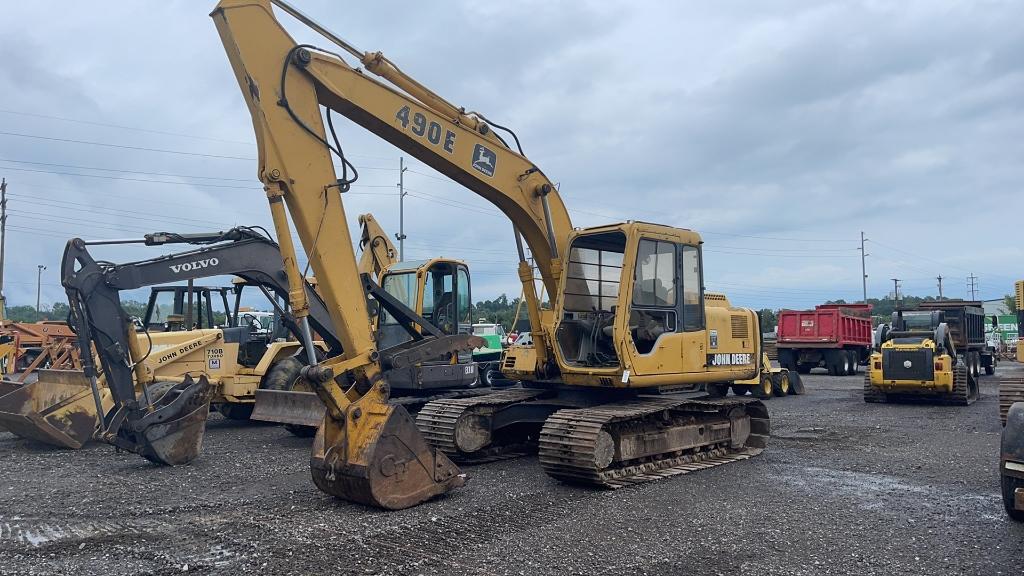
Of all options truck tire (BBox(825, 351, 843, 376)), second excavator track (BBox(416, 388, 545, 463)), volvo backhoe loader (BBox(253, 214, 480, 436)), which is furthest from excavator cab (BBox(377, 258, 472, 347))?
truck tire (BBox(825, 351, 843, 376))

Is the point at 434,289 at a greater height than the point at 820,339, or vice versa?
the point at 434,289

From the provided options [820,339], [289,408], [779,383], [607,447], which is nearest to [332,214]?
[607,447]

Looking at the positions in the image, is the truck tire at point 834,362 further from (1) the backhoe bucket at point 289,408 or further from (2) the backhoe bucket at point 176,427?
(2) the backhoe bucket at point 176,427

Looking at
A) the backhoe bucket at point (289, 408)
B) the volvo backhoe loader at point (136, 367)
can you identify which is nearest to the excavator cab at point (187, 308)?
the volvo backhoe loader at point (136, 367)

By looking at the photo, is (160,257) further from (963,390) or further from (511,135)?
(963,390)

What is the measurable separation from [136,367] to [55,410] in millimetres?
3102

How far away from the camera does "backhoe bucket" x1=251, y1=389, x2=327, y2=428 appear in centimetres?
1056

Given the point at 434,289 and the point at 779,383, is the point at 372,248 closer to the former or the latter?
the point at 434,289

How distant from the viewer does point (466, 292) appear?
13.1m

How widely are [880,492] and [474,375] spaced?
596 centimetres

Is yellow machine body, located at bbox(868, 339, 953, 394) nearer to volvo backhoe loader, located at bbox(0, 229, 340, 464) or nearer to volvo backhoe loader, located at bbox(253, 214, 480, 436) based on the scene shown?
volvo backhoe loader, located at bbox(253, 214, 480, 436)

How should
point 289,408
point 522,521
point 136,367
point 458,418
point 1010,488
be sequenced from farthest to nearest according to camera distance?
point 289,408 → point 136,367 → point 458,418 → point 522,521 → point 1010,488

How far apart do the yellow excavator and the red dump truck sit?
58.5 feet

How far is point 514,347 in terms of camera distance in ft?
31.2
